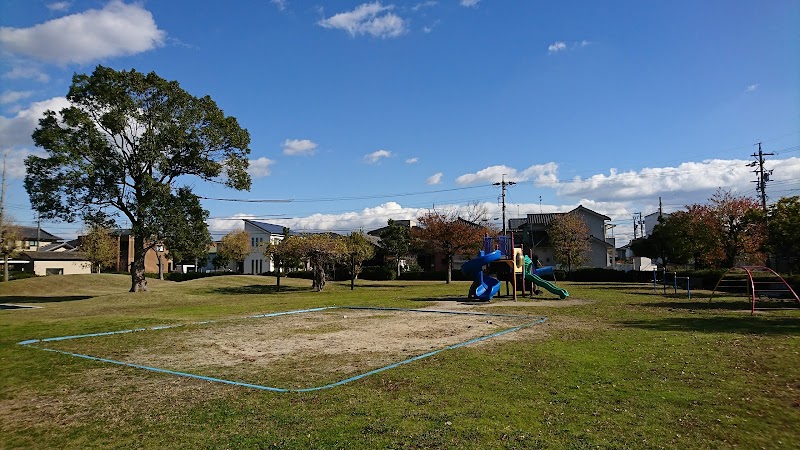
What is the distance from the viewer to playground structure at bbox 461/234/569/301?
24062mm

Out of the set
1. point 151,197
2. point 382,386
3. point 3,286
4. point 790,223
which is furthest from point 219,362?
point 3,286

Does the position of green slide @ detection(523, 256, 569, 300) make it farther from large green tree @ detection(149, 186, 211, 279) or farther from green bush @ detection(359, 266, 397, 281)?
green bush @ detection(359, 266, 397, 281)

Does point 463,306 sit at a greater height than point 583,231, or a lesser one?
lesser

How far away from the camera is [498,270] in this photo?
84.8ft

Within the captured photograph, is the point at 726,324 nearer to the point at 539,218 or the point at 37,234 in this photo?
the point at 539,218

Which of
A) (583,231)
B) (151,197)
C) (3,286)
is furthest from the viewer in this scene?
(583,231)

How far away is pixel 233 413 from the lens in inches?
242

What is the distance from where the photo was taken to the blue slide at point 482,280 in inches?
936

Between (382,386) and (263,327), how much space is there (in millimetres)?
8459

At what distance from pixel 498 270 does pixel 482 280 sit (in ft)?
6.83

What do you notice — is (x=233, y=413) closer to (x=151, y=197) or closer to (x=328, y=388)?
(x=328, y=388)

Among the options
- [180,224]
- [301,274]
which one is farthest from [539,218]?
[180,224]

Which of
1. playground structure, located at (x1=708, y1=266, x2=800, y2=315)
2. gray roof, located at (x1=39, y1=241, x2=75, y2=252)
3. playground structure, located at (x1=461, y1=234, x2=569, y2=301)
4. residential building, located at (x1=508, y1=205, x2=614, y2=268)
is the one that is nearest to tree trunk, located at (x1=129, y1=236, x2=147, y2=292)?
playground structure, located at (x1=461, y1=234, x2=569, y2=301)

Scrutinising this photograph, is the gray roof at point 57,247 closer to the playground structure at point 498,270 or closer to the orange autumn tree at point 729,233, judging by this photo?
the playground structure at point 498,270
